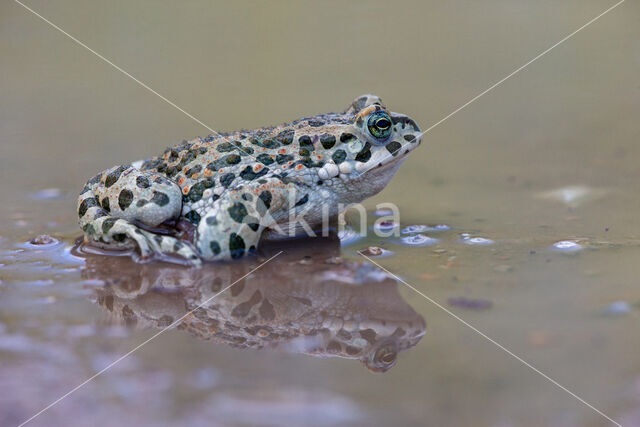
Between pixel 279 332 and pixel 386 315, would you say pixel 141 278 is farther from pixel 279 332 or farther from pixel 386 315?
pixel 386 315

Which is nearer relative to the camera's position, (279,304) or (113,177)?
(279,304)

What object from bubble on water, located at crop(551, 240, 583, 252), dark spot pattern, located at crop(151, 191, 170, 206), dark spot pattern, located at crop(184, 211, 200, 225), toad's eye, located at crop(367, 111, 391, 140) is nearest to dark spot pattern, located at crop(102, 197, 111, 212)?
dark spot pattern, located at crop(151, 191, 170, 206)

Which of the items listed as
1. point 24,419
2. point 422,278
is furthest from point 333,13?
point 24,419

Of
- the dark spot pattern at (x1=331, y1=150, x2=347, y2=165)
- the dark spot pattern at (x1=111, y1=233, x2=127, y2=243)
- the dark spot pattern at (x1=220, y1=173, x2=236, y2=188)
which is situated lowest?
the dark spot pattern at (x1=111, y1=233, x2=127, y2=243)

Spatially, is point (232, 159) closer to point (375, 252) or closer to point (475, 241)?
point (375, 252)

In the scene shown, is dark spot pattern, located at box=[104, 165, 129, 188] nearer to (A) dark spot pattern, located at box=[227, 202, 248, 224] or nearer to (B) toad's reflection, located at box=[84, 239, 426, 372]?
(B) toad's reflection, located at box=[84, 239, 426, 372]

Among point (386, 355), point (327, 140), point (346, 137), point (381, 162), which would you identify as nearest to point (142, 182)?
point (327, 140)

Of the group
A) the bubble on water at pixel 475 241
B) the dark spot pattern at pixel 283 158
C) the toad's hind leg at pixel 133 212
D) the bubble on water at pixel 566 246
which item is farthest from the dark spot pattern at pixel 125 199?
the bubble on water at pixel 566 246
